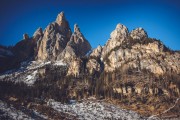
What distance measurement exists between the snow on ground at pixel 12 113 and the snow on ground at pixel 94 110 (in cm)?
1880

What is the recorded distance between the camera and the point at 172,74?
560ft

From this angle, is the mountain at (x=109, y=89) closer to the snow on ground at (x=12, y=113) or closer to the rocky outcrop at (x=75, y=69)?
the rocky outcrop at (x=75, y=69)

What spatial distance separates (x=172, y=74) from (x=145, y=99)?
34.9m

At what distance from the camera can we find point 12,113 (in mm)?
109375

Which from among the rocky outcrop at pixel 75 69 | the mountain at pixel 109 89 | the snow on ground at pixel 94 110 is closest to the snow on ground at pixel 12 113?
the mountain at pixel 109 89

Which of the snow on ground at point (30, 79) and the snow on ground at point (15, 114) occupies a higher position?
the snow on ground at point (30, 79)

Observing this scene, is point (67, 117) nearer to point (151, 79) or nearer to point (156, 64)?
point (151, 79)

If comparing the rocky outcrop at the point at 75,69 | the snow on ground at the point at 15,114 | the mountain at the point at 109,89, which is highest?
the rocky outcrop at the point at 75,69

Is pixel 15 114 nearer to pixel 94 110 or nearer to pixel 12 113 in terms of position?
pixel 12 113

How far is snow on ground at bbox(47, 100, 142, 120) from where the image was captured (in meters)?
120

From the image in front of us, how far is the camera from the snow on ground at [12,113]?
346 ft

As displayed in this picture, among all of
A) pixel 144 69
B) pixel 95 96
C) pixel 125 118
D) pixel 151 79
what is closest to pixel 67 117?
pixel 125 118

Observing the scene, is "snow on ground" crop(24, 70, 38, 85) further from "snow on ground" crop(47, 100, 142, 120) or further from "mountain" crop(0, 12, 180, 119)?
"snow on ground" crop(47, 100, 142, 120)

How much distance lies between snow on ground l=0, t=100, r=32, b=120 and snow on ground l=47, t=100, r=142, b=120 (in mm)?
18801
